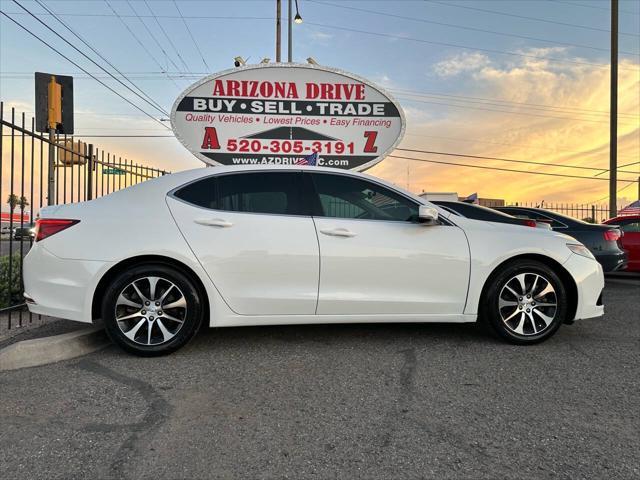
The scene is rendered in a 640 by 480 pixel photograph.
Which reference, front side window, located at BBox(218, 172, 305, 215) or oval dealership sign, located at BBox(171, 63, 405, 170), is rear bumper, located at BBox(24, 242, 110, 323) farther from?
oval dealership sign, located at BBox(171, 63, 405, 170)

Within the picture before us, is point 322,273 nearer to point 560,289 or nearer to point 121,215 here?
point 121,215

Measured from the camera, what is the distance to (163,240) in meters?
3.56

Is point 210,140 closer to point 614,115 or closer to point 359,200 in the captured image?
point 359,200

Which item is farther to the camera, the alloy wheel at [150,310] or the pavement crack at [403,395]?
the alloy wheel at [150,310]

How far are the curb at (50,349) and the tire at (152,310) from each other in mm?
467

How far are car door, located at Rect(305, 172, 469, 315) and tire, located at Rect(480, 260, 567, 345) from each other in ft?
1.04

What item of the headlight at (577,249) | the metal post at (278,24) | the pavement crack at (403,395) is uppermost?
the metal post at (278,24)

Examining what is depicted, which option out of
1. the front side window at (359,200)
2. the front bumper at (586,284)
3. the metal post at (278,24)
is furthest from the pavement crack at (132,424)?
the metal post at (278,24)

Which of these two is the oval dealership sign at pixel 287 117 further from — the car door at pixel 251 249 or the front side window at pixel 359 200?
the car door at pixel 251 249

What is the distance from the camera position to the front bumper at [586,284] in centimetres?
401

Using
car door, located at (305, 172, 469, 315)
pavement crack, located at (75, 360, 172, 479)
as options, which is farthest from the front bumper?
pavement crack, located at (75, 360, 172, 479)

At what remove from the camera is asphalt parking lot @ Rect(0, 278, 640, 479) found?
2.12 metres

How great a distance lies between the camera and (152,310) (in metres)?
3.55

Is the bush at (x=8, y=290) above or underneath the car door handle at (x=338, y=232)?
underneath
